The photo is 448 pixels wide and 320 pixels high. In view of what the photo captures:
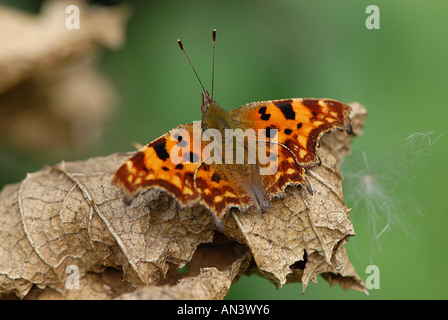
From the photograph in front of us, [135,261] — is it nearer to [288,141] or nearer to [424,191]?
[288,141]

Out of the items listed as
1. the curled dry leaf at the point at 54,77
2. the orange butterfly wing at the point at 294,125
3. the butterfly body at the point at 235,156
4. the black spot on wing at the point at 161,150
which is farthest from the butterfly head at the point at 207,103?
the curled dry leaf at the point at 54,77

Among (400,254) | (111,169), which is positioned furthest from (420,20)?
(111,169)

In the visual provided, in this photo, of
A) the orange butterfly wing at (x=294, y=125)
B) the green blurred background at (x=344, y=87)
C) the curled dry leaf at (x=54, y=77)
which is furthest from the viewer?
the curled dry leaf at (x=54, y=77)

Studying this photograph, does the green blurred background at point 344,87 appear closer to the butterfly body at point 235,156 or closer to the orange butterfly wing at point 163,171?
the butterfly body at point 235,156

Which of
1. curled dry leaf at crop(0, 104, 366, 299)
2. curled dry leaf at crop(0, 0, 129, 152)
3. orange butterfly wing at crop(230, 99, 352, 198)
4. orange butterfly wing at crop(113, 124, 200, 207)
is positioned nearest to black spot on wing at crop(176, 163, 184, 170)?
orange butterfly wing at crop(113, 124, 200, 207)

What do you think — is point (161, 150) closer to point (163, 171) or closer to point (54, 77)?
point (163, 171)

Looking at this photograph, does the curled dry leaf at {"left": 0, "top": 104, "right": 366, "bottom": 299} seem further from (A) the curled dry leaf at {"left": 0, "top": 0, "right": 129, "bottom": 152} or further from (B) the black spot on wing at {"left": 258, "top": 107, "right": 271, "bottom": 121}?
(A) the curled dry leaf at {"left": 0, "top": 0, "right": 129, "bottom": 152}
